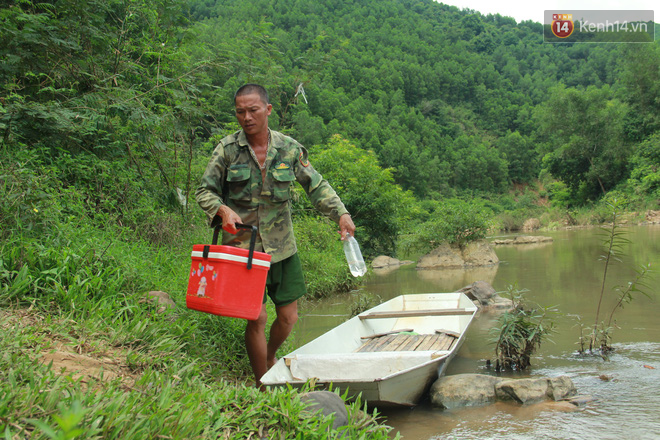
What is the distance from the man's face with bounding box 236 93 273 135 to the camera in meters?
3.07

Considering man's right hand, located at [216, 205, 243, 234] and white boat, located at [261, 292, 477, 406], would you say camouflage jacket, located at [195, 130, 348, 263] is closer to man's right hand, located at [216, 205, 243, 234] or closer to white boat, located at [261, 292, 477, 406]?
man's right hand, located at [216, 205, 243, 234]

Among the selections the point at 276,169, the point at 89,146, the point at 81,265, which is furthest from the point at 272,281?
the point at 89,146

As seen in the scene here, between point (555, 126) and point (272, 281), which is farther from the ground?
point (555, 126)

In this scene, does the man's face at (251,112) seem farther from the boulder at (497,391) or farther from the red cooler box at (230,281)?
the boulder at (497,391)

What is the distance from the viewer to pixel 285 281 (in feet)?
10.5

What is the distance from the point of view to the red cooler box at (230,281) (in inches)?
106

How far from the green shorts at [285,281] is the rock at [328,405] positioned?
91 cm

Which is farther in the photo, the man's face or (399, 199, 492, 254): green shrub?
(399, 199, 492, 254): green shrub

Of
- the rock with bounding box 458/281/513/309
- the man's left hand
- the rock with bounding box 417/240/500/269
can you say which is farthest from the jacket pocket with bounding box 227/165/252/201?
the rock with bounding box 417/240/500/269

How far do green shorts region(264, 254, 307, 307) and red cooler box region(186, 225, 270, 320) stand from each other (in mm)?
378

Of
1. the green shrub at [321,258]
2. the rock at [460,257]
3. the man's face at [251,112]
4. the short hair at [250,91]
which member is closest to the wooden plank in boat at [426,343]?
the man's face at [251,112]

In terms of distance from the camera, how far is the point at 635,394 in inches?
133

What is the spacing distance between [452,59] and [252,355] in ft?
271

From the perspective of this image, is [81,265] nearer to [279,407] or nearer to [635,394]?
[279,407]
